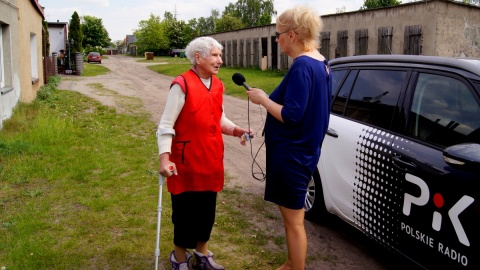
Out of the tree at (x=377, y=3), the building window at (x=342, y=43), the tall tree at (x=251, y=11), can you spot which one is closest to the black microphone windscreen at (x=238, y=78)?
the building window at (x=342, y=43)

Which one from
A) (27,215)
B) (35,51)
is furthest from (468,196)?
(35,51)

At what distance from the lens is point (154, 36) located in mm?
78375

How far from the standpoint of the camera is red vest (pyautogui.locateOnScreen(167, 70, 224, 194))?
330 cm

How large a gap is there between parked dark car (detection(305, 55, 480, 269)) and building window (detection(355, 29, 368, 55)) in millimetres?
16491

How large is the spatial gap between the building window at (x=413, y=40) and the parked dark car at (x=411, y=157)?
14.3m

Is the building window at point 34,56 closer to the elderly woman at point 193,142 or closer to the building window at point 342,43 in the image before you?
the building window at point 342,43

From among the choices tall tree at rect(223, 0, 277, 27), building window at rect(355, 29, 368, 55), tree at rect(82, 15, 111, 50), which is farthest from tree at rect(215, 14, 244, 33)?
building window at rect(355, 29, 368, 55)

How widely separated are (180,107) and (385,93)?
1721 mm

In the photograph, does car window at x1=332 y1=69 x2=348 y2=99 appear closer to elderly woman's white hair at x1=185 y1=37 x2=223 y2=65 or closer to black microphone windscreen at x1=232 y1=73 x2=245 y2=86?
black microphone windscreen at x1=232 y1=73 x2=245 y2=86

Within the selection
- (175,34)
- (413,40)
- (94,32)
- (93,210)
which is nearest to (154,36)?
(175,34)

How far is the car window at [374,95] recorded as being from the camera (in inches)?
145

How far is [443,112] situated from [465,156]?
639 mm

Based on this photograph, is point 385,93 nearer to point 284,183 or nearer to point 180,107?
point 284,183

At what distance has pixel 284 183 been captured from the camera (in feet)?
10.2
